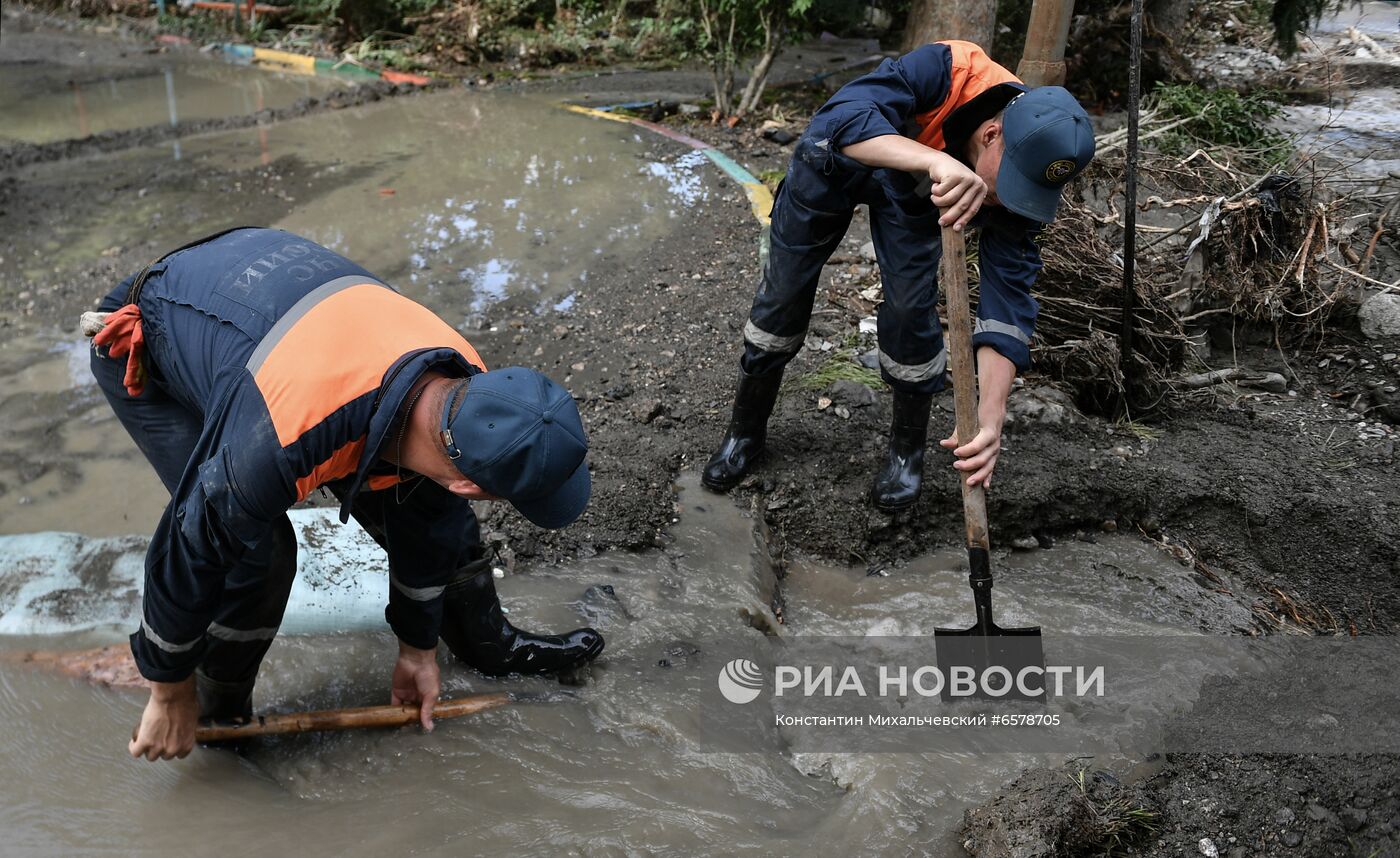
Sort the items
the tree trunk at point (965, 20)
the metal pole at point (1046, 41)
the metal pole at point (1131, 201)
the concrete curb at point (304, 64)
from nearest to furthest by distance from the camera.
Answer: the metal pole at point (1131, 201) < the metal pole at point (1046, 41) < the tree trunk at point (965, 20) < the concrete curb at point (304, 64)

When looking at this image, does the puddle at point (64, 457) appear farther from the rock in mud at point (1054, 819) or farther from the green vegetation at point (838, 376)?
the rock in mud at point (1054, 819)

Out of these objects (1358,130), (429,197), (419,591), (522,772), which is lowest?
(522,772)

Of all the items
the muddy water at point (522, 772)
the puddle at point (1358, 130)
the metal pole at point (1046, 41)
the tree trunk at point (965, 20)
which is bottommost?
the muddy water at point (522, 772)

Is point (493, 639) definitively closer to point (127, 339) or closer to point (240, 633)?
point (240, 633)

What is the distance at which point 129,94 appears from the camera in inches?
355

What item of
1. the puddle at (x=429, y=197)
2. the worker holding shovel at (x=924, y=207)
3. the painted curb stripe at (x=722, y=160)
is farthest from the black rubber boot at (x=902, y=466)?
the puddle at (x=429, y=197)

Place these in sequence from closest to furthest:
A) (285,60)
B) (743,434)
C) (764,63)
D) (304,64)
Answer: (743,434) < (764,63) < (304,64) < (285,60)

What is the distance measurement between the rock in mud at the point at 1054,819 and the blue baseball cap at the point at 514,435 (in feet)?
4.00

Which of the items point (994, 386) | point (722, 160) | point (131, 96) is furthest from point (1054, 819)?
point (131, 96)

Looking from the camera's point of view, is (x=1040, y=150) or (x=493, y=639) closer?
(x=1040, y=150)

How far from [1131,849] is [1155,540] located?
1446 mm

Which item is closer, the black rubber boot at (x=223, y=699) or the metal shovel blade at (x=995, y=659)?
the black rubber boot at (x=223, y=699)

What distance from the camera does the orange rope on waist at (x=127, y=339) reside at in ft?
6.52

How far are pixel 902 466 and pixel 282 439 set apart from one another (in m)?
2.03
